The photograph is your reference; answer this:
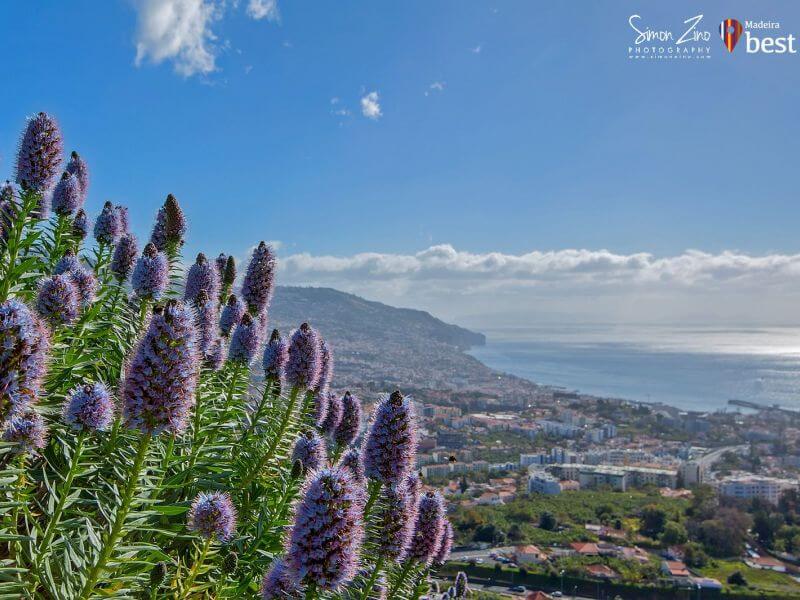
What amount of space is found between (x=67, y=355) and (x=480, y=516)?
164 ft

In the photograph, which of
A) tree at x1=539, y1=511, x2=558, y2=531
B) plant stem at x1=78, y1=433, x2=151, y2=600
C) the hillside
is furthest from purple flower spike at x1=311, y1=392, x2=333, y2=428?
the hillside

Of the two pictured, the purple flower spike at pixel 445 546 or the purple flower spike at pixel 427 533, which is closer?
the purple flower spike at pixel 427 533

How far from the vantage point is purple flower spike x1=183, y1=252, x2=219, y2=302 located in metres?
7.28

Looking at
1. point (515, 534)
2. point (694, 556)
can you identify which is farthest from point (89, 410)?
point (694, 556)

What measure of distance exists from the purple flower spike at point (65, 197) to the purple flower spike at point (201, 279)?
182 cm

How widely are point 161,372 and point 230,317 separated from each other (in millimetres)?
4428

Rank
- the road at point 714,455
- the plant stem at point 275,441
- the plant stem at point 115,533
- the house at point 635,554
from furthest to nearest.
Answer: the road at point 714,455 → the house at point 635,554 → the plant stem at point 275,441 → the plant stem at point 115,533

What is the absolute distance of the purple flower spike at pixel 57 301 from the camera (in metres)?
4.97

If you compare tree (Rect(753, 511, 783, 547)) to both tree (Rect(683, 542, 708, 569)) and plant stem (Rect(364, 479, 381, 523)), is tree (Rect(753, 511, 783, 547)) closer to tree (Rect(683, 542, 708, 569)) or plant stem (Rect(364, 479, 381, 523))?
tree (Rect(683, 542, 708, 569))

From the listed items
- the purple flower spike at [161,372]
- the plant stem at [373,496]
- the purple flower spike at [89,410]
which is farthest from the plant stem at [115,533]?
the plant stem at [373,496]

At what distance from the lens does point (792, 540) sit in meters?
58.5

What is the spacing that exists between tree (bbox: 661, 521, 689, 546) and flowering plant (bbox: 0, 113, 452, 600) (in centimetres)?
6042

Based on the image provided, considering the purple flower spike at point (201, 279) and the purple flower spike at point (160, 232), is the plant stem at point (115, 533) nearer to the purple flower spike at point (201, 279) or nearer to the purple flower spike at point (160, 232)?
the purple flower spike at point (201, 279)

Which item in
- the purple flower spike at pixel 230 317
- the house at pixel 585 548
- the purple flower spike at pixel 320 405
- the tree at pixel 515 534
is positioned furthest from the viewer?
the tree at pixel 515 534
